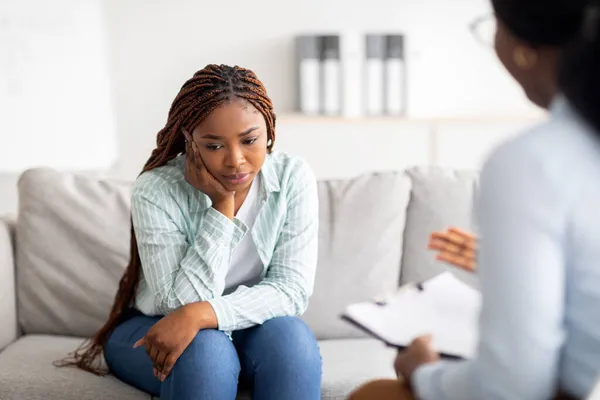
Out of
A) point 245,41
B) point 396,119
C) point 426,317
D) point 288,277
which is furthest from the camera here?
point 245,41

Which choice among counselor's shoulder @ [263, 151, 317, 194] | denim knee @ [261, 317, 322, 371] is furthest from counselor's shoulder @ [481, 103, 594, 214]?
counselor's shoulder @ [263, 151, 317, 194]

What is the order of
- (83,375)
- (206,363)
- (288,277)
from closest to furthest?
1. (206,363)
2. (288,277)
3. (83,375)

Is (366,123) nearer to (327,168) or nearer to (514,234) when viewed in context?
(327,168)

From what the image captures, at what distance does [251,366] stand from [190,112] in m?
0.52

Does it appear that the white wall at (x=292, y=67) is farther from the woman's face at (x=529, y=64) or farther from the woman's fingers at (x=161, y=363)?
the woman's face at (x=529, y=64)

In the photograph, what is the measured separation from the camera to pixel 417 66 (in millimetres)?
3600

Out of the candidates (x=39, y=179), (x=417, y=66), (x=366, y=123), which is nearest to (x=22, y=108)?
(x=39, y=179)

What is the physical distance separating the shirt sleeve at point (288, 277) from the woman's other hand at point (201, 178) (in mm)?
164

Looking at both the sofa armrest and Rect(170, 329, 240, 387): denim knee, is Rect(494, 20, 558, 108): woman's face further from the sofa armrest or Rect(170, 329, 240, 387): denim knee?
the sofa armrest

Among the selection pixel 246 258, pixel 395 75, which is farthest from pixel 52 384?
pixel 395 75

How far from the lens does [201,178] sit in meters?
1.61

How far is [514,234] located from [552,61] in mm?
179

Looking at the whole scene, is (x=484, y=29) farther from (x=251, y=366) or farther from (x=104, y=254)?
(x=104, y=254)

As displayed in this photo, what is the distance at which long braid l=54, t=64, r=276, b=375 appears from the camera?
1613 mm
